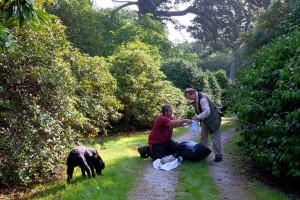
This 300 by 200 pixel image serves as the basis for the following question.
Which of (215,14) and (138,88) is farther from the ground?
Result: (215,14)

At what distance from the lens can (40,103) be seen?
28.9 feet

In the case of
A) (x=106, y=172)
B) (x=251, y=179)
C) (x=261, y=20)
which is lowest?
(x=251, y=179)

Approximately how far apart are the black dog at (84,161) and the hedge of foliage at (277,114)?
362 cm

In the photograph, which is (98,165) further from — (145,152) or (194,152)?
(194,152)

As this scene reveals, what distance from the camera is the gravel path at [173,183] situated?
22.2ft

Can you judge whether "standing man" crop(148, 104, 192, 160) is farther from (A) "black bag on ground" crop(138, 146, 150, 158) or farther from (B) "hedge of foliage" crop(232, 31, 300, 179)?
(B) "hedge of foliage" crop(232, 31, 300, 179)

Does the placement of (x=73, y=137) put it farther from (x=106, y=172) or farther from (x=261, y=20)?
(x=261, y=20)

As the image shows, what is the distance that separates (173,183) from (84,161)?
6.90 ft

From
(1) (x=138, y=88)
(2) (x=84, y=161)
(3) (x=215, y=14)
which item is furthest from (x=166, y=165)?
(3) (x=215, y=14)

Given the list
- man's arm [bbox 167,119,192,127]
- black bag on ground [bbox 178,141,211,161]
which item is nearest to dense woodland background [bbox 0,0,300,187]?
black bag on ground [bbox 178,141,211,161]

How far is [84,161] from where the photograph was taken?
294 inches

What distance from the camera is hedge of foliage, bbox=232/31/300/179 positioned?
5.98 metres

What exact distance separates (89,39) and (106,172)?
1634cm

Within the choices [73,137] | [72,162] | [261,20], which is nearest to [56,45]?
[73,137]
